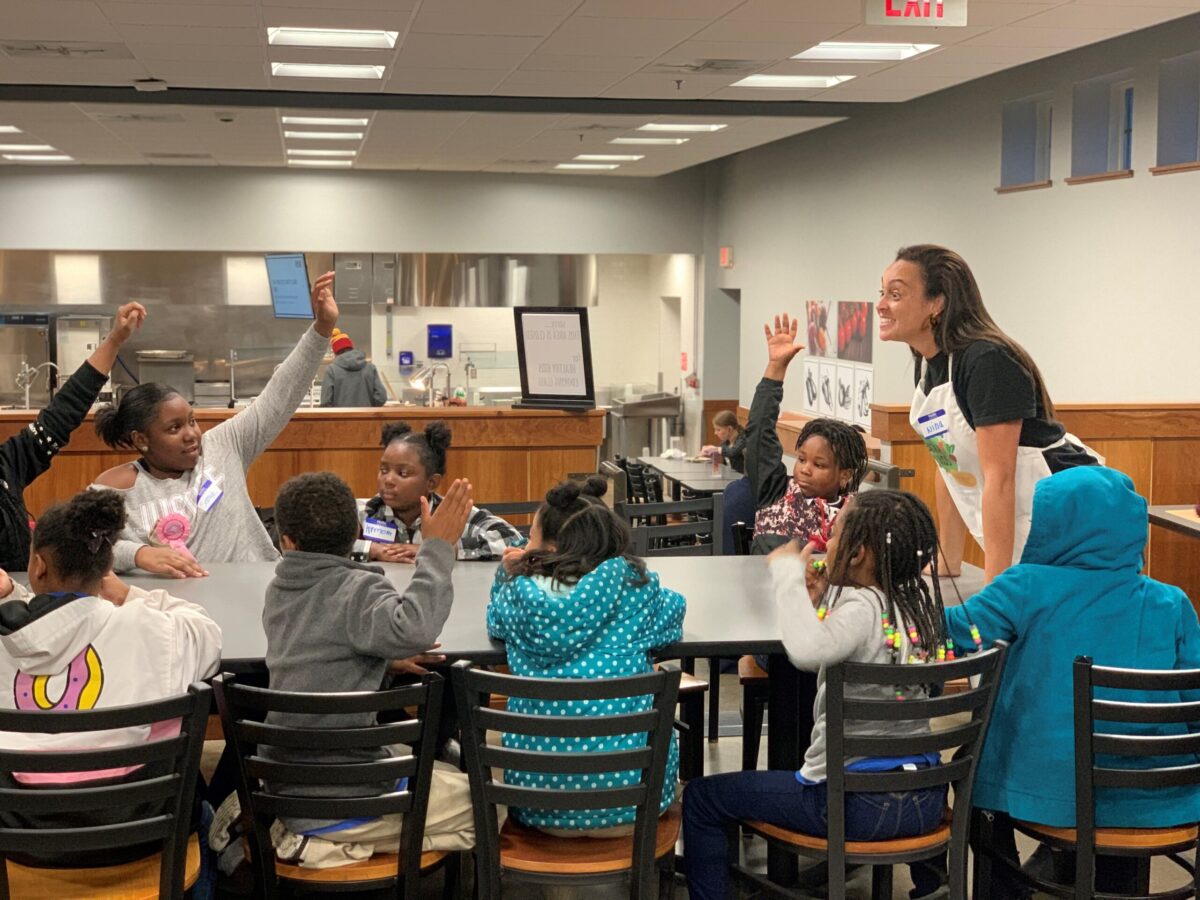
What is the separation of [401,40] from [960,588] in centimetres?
394

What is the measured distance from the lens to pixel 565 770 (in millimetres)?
2484

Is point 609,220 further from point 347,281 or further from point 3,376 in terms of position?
point 3,376

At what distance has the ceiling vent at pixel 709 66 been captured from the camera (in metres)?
6.62

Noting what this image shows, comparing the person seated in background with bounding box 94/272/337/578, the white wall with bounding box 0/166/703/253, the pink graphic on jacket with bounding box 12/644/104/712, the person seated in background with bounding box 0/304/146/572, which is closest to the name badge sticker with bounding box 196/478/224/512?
the person seated in background with bounding box 94/272/337/578

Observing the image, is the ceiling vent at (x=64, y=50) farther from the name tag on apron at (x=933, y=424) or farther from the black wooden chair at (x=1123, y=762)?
the black wooden chair at (x=1123, y=762)

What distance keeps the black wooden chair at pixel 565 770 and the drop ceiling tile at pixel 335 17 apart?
3.62 meters

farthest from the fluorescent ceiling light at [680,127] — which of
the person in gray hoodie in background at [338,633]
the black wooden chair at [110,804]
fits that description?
the black wooden chair at [110,804]

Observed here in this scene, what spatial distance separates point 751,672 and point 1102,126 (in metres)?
4.72

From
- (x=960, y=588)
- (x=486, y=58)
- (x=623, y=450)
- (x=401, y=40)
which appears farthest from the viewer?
(x=623, y=450)

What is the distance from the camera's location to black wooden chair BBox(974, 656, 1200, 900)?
255cm

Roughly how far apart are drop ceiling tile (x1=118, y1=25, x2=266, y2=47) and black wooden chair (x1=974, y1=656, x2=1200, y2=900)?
4621 mm

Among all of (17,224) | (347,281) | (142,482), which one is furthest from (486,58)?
(17,224)

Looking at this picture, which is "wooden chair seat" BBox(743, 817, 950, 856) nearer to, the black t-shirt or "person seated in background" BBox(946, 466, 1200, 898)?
"person seated in background" BBox(946, 466, 1200, 898)

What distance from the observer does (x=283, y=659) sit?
261cm
